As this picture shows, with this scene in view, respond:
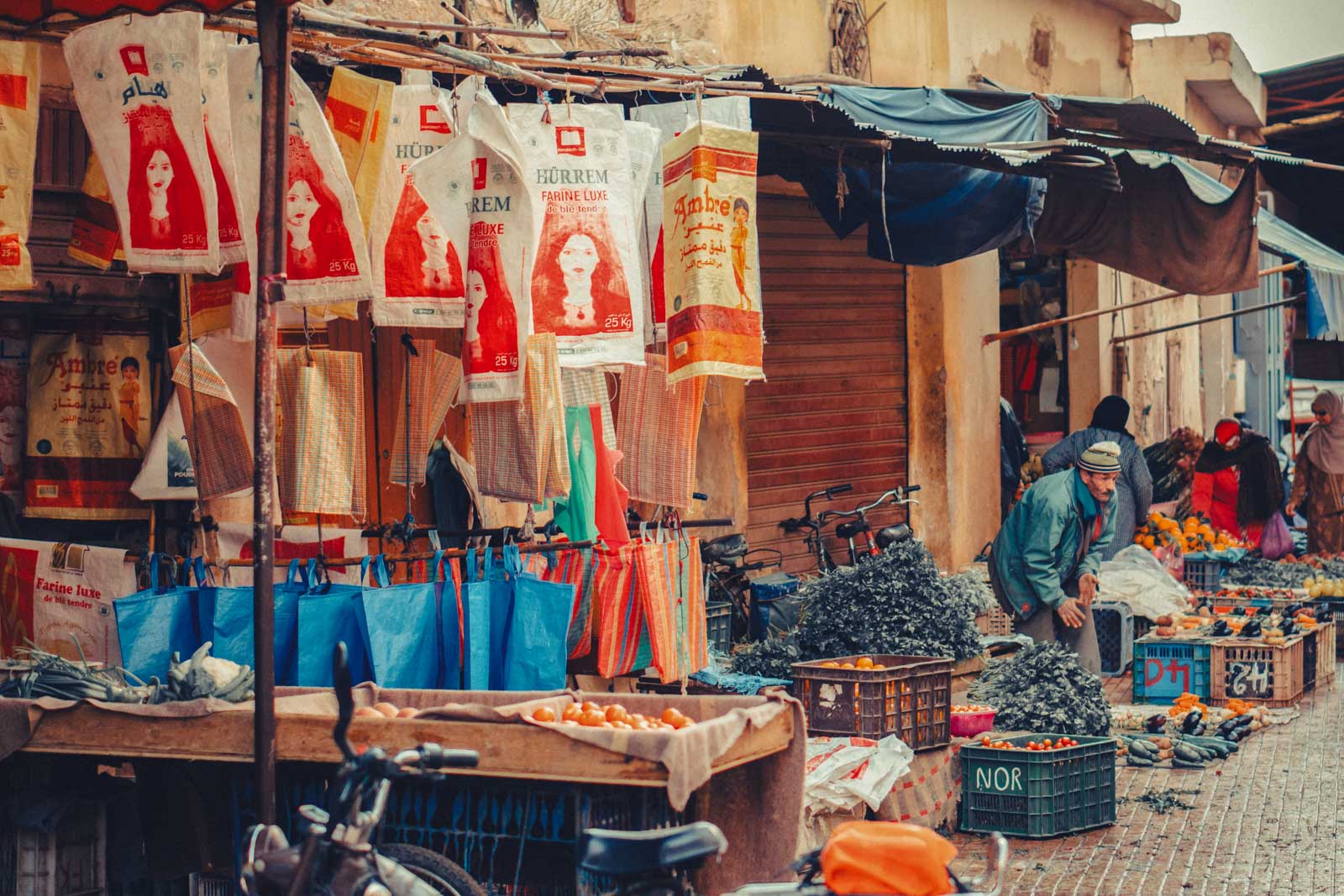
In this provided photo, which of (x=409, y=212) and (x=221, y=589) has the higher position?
(x=409, y=212)

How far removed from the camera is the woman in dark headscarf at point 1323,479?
16641 mm

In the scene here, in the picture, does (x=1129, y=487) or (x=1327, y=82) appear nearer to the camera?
(x=1129, y=487)

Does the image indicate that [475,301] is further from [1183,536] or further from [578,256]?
[1183,536]

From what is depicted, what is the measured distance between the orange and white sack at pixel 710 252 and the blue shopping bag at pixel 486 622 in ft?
3.77

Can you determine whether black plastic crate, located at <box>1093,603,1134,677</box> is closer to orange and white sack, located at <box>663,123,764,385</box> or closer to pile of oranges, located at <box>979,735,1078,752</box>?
pile of oranges, located at <box>979,735,1078,752</box>

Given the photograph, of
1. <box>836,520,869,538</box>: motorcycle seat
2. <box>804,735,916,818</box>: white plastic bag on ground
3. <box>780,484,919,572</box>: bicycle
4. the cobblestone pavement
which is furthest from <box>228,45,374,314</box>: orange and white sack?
<box>836,520,869,538</box>: motorcycle seat

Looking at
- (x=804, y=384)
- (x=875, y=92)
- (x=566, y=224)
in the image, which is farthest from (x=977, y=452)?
(x=566, y=224)

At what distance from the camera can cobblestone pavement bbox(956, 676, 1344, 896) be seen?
6.98m

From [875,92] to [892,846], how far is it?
5.77 m

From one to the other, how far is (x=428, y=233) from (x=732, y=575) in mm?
4896

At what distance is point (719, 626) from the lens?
972 cm

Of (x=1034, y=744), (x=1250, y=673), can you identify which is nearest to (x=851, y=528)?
(x=1250, y=673)

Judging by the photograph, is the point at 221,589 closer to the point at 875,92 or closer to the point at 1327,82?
the point at 875,92

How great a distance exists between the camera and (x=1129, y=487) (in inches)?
524
